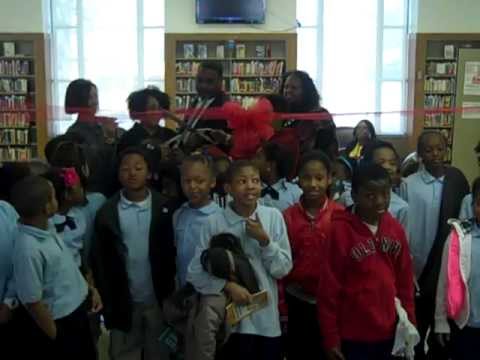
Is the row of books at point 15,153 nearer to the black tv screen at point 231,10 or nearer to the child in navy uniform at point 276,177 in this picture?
the black tv screen at point 231,10

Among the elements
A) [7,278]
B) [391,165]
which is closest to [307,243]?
[391,165]

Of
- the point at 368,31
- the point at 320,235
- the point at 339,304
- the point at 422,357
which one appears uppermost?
the point at 368,31

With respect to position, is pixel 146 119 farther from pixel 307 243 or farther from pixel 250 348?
pixel 250 348

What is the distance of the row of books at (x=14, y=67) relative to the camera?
8266 mm

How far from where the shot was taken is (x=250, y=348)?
7.04ft

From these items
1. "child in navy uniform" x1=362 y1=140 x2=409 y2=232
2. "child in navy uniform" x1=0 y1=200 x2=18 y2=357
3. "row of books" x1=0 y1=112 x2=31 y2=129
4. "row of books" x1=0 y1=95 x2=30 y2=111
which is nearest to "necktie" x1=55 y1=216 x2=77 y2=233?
"child in navy uniform" x1=0 y1=200 x2=18 y2=357

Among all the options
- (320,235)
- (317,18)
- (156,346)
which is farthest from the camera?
(317,18)

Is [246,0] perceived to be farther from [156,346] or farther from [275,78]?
[156,346]

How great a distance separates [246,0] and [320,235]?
21.5ft

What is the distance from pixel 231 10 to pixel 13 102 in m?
3.43

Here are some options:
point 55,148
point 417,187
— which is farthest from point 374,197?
point 55,148

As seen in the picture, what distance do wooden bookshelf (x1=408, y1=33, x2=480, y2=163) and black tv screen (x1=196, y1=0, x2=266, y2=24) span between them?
2.33 meters

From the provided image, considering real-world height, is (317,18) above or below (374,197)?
above

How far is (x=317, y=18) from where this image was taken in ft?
28.6
